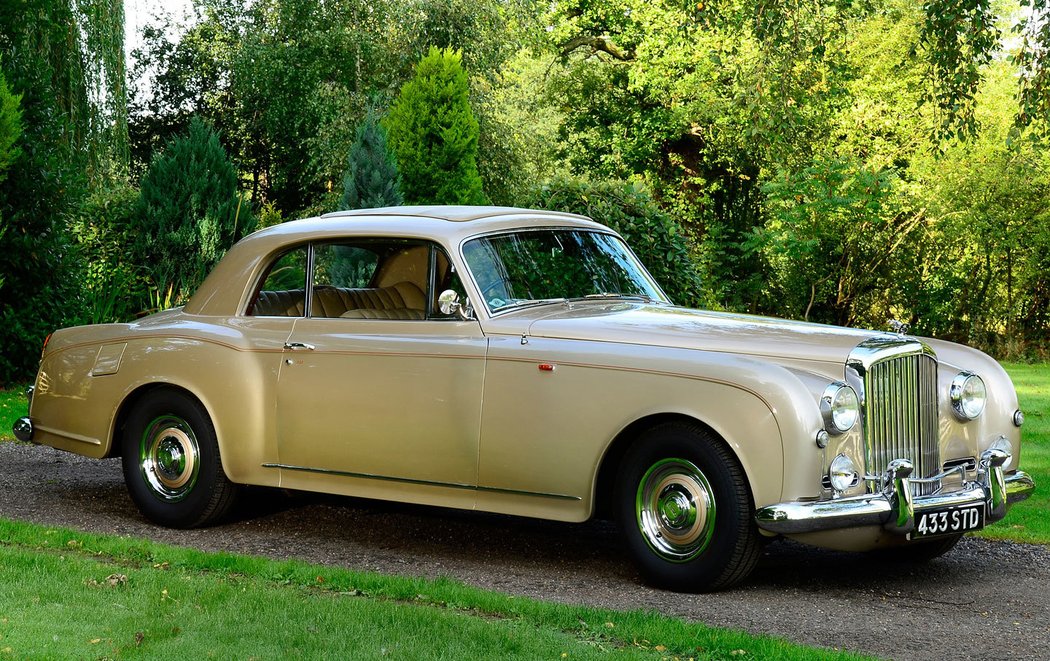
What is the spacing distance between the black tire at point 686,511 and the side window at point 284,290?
7.85 ft

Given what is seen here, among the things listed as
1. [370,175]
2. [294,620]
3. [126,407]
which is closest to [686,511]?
[294,620]

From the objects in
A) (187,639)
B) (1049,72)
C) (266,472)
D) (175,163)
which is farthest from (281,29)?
(187,639)

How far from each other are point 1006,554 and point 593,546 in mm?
2335

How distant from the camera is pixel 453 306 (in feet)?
20.4

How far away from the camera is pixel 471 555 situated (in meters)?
6.54

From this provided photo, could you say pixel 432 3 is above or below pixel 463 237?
above

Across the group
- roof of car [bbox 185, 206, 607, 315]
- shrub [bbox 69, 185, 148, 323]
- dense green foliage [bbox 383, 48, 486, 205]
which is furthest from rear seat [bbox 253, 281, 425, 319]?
dense green foliage [bbox 383, 48, 486, 205]

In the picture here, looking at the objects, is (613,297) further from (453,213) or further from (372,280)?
(372,280)

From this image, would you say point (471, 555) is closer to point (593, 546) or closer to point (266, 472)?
point (593, 546)

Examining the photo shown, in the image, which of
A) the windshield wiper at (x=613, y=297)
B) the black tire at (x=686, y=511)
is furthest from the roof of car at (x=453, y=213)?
the black tire at (x=686, y=511)

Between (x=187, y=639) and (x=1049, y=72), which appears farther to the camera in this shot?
(x=1049, y=72)

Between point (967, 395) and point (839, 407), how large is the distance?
1.12 metres

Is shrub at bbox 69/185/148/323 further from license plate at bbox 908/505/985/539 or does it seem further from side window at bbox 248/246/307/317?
license plate at bbox 908/505/985/539

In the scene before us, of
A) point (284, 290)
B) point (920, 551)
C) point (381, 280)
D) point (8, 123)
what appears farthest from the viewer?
point (8, 123)
